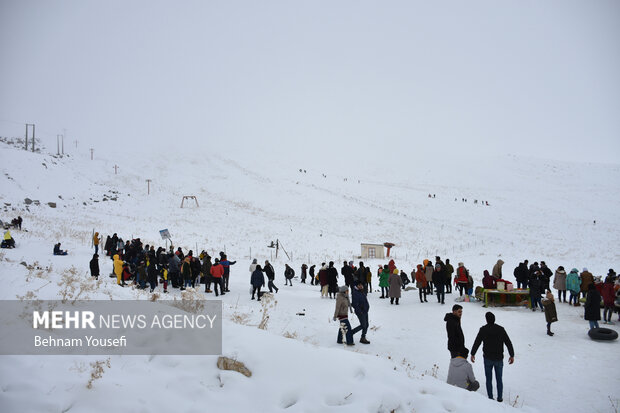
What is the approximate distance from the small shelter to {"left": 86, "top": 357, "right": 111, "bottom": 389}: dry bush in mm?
29457

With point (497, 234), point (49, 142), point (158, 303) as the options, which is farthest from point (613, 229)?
point (49, 142)

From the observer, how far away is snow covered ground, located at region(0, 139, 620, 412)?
5332mm

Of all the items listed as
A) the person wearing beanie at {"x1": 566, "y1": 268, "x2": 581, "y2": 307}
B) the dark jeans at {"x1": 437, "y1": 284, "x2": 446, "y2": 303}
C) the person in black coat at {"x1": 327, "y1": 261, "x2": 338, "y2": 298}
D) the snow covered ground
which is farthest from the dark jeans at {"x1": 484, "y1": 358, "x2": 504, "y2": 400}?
the person wearing beanie at {"x1": 566, "y1": 268, "x2": 581, "y2": 307}

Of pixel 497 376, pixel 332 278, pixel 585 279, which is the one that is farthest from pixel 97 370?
pixel 585 279

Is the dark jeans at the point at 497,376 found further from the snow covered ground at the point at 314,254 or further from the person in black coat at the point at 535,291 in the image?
the person in black coat at the point at 535,291

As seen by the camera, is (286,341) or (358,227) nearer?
(286,341)

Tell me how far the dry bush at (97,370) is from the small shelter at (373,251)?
29457 mm

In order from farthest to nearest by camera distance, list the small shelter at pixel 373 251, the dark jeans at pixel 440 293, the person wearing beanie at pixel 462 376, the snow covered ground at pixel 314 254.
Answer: the small shelter at pixel 373 251, the dark jeans at pixel 440 293, the person wearing beanie at pixel 462 376, the snow covered ground at pixel 314 254

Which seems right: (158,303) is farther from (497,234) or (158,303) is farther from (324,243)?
(497,234)

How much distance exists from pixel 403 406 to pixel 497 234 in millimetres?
50856

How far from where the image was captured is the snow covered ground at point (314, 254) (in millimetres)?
5332

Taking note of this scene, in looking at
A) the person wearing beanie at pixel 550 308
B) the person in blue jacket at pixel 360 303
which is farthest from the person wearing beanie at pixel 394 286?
the person in blue jacket at pixel 360 303

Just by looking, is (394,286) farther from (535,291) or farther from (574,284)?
(574,284)

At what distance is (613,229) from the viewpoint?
2083 inches
